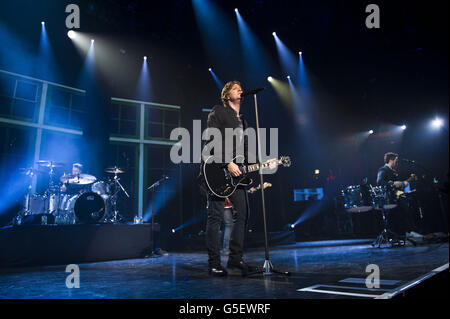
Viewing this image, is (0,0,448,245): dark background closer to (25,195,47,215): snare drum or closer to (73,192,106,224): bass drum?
(25,195,47,215): snare drum

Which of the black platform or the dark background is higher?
the dark background

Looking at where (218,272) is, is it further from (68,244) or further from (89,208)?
(89,208)

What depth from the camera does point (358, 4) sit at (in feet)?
24.5

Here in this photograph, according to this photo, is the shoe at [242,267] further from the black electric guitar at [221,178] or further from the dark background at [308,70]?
the dark background at [308,70]

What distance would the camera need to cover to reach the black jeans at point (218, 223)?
2842mm

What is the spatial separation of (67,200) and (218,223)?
4.29 meters

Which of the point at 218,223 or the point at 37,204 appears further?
the point at 37,204

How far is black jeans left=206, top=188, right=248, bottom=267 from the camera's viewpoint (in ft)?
9.32

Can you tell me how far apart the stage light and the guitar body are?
9925 mm

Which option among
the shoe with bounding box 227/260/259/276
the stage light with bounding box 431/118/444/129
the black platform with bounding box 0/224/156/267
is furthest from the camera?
the stage light with bounding box 431/118/444/129

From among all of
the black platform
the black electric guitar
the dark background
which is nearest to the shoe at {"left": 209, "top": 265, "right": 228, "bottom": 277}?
the black electric guitar

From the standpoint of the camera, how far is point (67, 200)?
5.82m

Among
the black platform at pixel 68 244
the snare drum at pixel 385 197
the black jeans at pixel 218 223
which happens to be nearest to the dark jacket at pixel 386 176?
the snare drum at pixel 385 197

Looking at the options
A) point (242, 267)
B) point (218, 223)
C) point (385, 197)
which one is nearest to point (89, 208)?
point (218, 223)
